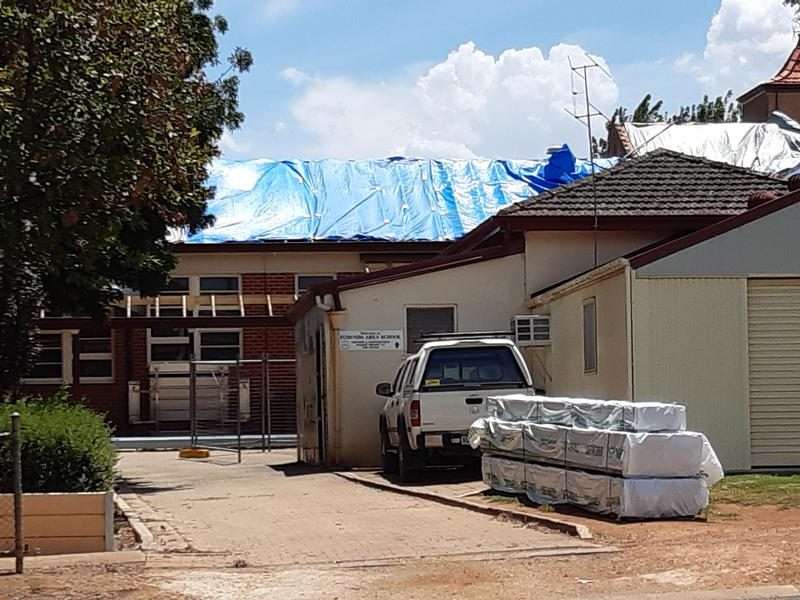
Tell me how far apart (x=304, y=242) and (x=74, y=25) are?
63.2 ft

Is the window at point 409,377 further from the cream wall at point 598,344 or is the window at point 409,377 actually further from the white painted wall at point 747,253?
the white painted wall at point 747,253

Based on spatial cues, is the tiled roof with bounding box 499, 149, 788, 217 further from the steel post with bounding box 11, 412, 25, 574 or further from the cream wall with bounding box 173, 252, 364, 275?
the steel post with bounding box 11, 412, 25, 574

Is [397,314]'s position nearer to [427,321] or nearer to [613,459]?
[427,321]

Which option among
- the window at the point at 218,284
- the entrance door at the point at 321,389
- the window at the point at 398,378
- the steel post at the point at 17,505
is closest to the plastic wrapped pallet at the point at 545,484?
the window at the point at 398,378

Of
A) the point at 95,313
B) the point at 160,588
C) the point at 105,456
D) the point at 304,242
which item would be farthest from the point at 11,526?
the point at 304,242

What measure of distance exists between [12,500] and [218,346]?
2308cm

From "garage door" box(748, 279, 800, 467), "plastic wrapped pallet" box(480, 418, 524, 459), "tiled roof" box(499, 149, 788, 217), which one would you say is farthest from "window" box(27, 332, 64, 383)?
"garage door" box(748, 279, 800, 467)

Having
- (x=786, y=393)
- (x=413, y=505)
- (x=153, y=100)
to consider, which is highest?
(x=153, y=100)

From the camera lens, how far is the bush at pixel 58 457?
11883mm

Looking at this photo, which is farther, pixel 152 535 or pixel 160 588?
pixel 152 535

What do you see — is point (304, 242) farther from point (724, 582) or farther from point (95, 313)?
point (724, 582)

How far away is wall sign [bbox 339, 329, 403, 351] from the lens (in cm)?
2200

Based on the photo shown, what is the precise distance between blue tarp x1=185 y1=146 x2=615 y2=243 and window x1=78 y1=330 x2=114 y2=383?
3.70 meters

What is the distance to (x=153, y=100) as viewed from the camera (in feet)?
49.4
